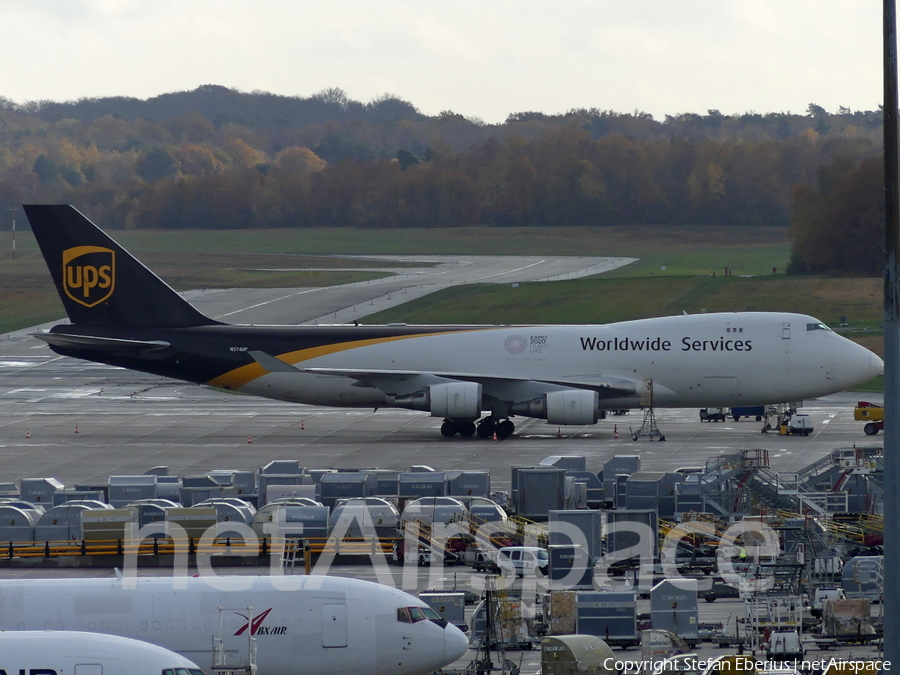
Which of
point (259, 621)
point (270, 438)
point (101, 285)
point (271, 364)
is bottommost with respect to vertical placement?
point (270, 438)

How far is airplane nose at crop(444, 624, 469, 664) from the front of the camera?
21781 millimetres

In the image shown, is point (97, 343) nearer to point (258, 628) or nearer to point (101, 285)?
point (101, 285)

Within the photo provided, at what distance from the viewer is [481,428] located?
178ft

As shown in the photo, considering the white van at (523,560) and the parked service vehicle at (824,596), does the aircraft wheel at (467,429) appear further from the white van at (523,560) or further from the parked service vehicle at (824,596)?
the parked service vehicle at (824,596)

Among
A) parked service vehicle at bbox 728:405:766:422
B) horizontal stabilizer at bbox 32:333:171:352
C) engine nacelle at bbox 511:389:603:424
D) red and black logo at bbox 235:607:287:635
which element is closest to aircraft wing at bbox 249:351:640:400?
engine nacelle at bbox 511:389:603:424

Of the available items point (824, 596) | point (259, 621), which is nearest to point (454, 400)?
point (824, 596)

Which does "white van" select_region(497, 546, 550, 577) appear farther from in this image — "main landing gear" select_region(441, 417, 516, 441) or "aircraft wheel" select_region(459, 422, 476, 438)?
"aircraft wheel" select_region(459, 422, 476, 438)

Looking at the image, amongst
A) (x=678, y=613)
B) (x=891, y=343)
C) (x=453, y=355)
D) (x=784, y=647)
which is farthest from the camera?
(x=453, y=355)

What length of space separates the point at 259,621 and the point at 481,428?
33243 millimetres

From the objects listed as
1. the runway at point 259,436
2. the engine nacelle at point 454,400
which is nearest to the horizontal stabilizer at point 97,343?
the runway at point 259,436

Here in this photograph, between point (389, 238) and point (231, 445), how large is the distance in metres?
127

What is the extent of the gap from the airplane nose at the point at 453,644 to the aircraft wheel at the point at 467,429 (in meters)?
31.7

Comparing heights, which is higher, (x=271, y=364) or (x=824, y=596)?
(x=271, y=364)

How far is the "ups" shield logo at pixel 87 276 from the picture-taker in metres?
54.3
